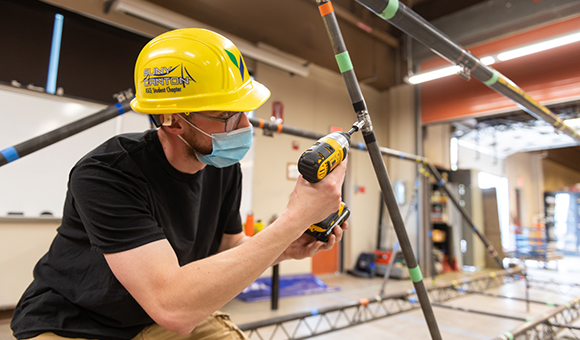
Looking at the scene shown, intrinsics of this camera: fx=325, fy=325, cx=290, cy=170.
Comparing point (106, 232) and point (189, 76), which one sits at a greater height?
point (189, 76)

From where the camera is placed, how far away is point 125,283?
806mm

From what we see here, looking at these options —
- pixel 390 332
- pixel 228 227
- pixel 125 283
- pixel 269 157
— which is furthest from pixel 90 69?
pixel 390 332

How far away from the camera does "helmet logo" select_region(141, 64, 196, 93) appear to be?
3.08 ft

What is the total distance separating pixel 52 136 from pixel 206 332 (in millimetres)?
1186

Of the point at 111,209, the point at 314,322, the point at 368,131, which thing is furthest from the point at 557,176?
the point at 111,209

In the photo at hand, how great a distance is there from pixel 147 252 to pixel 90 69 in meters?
4.03

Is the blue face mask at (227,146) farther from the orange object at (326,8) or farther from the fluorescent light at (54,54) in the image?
the fluorescent light at (54,54)

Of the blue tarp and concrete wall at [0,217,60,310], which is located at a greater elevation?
concrete wall at [0,217,60,310]

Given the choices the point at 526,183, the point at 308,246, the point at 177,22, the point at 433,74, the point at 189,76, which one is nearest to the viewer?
the point at 189,76

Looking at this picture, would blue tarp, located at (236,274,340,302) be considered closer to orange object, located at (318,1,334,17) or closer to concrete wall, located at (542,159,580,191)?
orange object, located at (318,1,334,17)

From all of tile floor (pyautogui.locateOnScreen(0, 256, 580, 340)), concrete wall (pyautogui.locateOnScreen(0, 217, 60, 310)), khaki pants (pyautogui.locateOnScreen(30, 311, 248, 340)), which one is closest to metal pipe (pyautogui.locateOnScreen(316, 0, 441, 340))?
khaki pants (pyautogui.locateOnScreen(30, 311, 248, 340))

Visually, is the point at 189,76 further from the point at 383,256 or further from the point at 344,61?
the point at 383,256

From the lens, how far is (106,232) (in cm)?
82

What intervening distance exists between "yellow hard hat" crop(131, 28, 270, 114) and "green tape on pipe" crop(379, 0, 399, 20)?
532 mm
